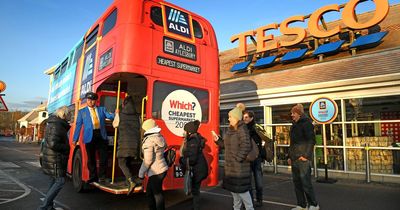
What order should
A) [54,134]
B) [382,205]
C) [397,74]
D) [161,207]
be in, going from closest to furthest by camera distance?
1. [161,207]
2. [54,134]
3. [382,205]
4. [397,74]

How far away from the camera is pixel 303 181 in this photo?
221 inches

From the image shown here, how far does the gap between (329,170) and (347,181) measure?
3.37 ft

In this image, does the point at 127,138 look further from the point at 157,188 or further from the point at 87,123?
the point at 157,188

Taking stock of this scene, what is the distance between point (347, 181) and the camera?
388 inches

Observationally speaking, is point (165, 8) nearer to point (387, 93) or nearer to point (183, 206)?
point (183, 206)

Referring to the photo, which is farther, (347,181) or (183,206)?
(347,181)

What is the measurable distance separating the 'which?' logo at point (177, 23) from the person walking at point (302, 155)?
2791mm

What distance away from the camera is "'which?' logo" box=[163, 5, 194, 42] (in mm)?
6547

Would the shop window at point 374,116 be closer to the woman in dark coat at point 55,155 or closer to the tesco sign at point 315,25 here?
the tesco sign at point 315,25

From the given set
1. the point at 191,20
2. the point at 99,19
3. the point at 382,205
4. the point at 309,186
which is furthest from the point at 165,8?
the point at 382,205

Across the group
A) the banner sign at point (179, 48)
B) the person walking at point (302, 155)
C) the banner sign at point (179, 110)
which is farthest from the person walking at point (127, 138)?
the person walking at point (302, 155)

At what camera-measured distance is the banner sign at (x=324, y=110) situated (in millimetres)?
9219

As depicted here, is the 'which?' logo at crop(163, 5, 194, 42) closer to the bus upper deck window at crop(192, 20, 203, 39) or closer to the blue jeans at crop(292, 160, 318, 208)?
the bus upper deck window at crop(192, 20, 203, 39)

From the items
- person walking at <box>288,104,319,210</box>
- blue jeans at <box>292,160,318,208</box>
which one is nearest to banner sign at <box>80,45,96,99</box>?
person walking at <box>288,104,319,210</box>
